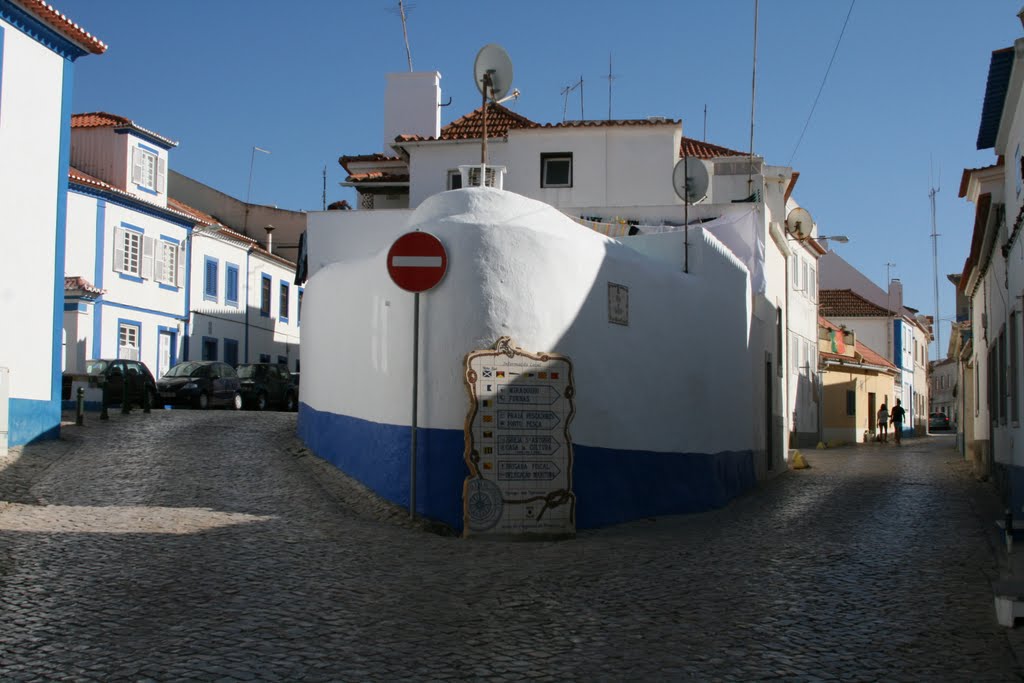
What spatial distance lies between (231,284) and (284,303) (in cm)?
557

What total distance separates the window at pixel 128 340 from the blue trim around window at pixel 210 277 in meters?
4.78

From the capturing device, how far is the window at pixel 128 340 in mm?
35031

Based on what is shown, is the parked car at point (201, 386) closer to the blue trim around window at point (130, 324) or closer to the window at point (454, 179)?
the blue trim around window at point (130, 324)

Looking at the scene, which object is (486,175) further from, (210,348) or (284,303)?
(284,303)

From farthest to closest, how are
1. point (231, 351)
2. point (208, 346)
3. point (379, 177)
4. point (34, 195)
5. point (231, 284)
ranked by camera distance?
point (231, 351) < point (231, 284) < point (208, 346) < point (379, 177) < point (34, 195)

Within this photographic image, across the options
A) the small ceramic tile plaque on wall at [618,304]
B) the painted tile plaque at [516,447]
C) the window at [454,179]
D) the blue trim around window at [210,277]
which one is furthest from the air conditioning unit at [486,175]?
the blue trim around window at [210,277]

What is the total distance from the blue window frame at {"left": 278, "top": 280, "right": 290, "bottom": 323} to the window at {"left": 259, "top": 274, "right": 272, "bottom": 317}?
1357mm

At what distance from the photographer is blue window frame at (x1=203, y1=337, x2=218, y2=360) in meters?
40.5

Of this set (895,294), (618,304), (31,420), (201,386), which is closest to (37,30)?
(31,420)

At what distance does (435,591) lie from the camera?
8633mm

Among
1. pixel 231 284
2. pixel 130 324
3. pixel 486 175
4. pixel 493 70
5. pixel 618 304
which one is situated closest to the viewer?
pixel 618 304

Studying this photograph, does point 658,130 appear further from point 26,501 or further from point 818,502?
point 26,501

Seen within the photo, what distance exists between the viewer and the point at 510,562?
10.0 meters

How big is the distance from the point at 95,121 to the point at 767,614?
3356 cm
